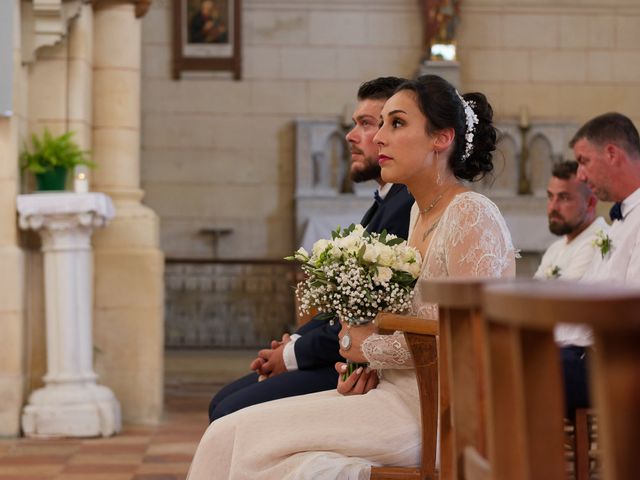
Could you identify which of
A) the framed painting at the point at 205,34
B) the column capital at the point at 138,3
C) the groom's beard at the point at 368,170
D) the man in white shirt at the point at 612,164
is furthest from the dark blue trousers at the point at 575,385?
the framed painting at the point at 205,34

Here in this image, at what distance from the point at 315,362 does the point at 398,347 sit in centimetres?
85

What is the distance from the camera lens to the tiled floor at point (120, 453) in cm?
547

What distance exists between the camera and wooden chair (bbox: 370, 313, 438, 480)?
9.56 ft

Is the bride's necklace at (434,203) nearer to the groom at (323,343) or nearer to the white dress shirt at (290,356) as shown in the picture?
the groom at (323,343)

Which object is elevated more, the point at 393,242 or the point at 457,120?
the point at 457,120

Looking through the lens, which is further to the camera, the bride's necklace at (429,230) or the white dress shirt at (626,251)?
the white dress shirt at (626,251)

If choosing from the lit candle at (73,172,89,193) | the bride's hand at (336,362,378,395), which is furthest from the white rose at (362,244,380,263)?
the lit candle at (73,172,89,193)

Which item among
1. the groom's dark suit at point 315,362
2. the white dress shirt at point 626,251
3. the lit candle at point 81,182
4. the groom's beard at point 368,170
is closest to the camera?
the groom's dark suit at point 315,362

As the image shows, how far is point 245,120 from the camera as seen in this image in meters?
12.2

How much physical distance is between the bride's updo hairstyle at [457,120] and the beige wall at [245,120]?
8816 mm

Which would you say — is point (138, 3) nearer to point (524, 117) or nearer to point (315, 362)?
point (315, 362)

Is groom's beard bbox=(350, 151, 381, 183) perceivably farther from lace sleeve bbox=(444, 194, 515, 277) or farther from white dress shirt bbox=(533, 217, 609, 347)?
white dress shirt bbox=(533, 217, 609, 347)

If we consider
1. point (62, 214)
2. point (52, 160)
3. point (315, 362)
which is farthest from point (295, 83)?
point (315, 362)

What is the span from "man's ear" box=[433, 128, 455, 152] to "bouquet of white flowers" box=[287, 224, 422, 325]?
1.06ft
